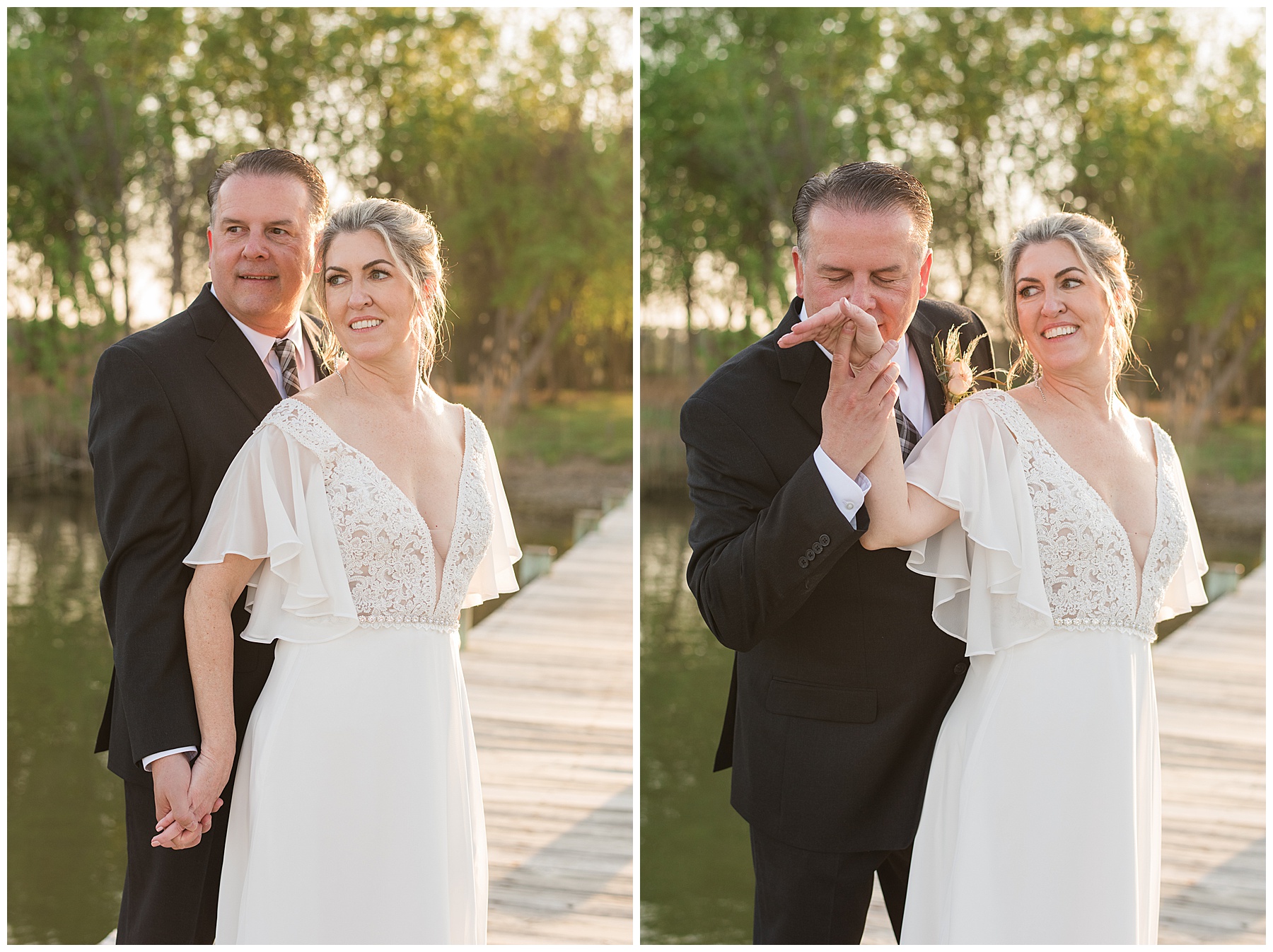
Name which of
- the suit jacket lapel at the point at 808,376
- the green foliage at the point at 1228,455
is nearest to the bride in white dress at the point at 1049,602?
the suit jacket lapel at the point at 808,376

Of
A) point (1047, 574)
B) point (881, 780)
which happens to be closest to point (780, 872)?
point (881, 780)

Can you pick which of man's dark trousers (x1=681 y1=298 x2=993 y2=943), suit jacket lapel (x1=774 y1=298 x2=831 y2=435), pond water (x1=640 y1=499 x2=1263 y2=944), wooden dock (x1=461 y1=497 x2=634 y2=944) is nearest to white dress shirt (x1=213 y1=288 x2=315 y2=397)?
man's dark trousers (x1=681 y1=298 x2=993 y2=943)

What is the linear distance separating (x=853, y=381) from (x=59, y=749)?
6.70 m

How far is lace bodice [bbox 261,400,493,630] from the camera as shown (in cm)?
187

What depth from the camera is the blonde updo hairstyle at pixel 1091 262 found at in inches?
76.2

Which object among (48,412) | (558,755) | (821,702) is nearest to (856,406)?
(821,702)

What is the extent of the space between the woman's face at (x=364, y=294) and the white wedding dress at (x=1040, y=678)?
35.0 inches

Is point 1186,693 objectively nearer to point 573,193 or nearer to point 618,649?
point 618,649

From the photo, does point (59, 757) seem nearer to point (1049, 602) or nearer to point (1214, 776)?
point (1214, 776)

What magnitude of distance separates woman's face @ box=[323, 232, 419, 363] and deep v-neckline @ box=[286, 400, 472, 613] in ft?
0.44

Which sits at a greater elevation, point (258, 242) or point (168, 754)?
point (258, 242)

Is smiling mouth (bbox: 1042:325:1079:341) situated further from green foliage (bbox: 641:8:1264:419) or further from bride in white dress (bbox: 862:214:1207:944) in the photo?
green foliage (bbox: 641:8:1264:419)

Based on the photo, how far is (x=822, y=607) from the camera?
210 centimetres

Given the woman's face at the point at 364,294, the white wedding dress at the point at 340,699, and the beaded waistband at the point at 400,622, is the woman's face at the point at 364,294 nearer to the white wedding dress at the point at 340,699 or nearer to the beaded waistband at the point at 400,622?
the white wedding dress at the point at 340,699
